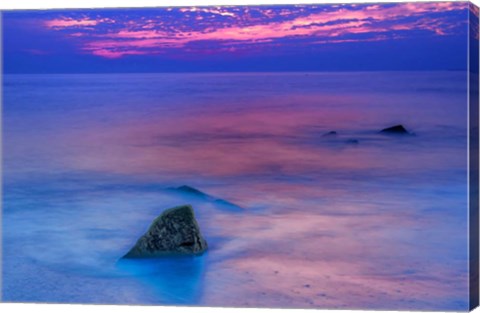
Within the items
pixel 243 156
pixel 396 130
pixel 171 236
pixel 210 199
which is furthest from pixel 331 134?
pixel 171 236

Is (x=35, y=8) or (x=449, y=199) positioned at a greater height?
(x=35, y=8)

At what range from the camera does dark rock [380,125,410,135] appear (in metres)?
8.01

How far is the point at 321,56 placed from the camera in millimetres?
8273

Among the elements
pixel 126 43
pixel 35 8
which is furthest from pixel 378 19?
pixel 35 8

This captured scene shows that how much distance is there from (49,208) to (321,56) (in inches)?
86.6

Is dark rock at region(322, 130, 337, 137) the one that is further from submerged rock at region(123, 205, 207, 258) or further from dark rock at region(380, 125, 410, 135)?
submerged rock at region(123, 205, 207, 258)

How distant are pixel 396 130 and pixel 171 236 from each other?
1.72 m

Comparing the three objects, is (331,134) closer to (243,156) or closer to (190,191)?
(243,156)

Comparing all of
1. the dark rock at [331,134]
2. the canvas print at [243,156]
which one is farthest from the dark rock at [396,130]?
the dark rock at [331,134]

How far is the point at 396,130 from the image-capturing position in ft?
26.3

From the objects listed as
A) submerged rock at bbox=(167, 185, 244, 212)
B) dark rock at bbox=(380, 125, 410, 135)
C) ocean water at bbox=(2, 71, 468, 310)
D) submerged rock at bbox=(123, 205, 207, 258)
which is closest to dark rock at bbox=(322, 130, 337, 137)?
ocean water at bbox=(2, 71, 468, 310)

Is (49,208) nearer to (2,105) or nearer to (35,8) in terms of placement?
(2,105)

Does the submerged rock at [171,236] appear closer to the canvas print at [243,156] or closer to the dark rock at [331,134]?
the canvas print at [243,156]

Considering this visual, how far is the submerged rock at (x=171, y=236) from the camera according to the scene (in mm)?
8266
